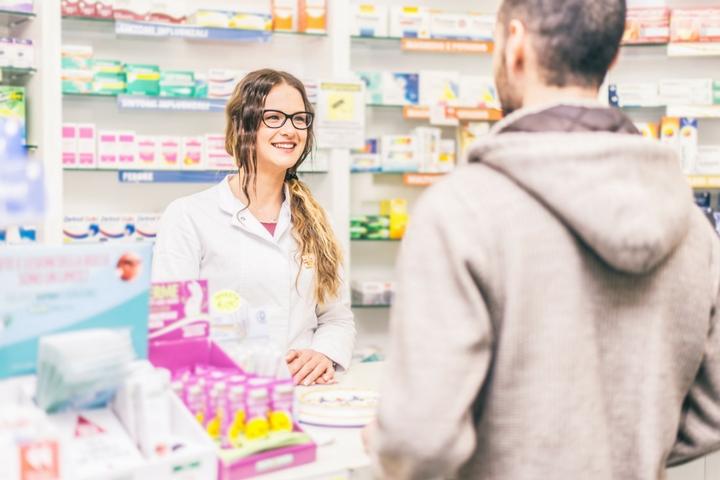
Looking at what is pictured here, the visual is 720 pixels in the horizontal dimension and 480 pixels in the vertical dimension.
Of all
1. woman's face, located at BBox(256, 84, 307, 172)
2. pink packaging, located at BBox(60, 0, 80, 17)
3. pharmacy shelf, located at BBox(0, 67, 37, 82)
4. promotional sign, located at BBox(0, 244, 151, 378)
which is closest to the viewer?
promotional sign, located at BBox(0, 244, 151, 378)

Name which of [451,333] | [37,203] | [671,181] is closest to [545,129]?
[671,181]

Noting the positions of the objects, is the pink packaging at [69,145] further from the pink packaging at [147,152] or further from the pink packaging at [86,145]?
the pink packaging at [147,152]

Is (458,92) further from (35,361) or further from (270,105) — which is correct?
(35,361)

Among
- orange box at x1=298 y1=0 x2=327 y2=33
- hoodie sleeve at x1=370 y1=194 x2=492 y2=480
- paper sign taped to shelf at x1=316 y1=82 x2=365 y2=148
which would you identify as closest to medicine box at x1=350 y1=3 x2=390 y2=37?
orange box at x1=298 y1=0 x2=327 y2=33

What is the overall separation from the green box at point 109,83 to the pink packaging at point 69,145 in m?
0.23

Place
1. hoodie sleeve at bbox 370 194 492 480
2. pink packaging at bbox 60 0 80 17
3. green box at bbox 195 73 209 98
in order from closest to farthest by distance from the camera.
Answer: hoodie sleeve at bbox 370 194 492 480 → pink packaging at bbox 60 0 80 17 → green box at bbox 195 73 209 98

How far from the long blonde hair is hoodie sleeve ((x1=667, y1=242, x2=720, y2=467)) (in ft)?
4.81

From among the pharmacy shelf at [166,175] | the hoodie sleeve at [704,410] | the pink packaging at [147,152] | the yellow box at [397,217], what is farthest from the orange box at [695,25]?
the hoodie sleeve at [704,410]

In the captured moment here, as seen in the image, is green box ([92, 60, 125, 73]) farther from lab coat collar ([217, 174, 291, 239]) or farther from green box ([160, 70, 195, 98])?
lab coat collar ([217, 174, 291, 239])

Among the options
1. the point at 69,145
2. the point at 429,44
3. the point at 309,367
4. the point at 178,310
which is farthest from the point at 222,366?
the point at 429,44

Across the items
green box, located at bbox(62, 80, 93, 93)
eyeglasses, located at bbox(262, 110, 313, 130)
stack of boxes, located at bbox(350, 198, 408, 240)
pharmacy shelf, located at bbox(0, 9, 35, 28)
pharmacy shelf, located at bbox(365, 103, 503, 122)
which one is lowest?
stack of boxes, located at bbox(350, 198, 408, 240)

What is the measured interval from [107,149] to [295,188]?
4.99ft

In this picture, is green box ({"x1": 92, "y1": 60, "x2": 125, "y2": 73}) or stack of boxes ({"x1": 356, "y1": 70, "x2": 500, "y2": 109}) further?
stack of boxes ({"x1": 356, "y1": 70, "x2": 500, "y2": 109})

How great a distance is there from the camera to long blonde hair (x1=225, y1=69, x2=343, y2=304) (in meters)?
2.87
